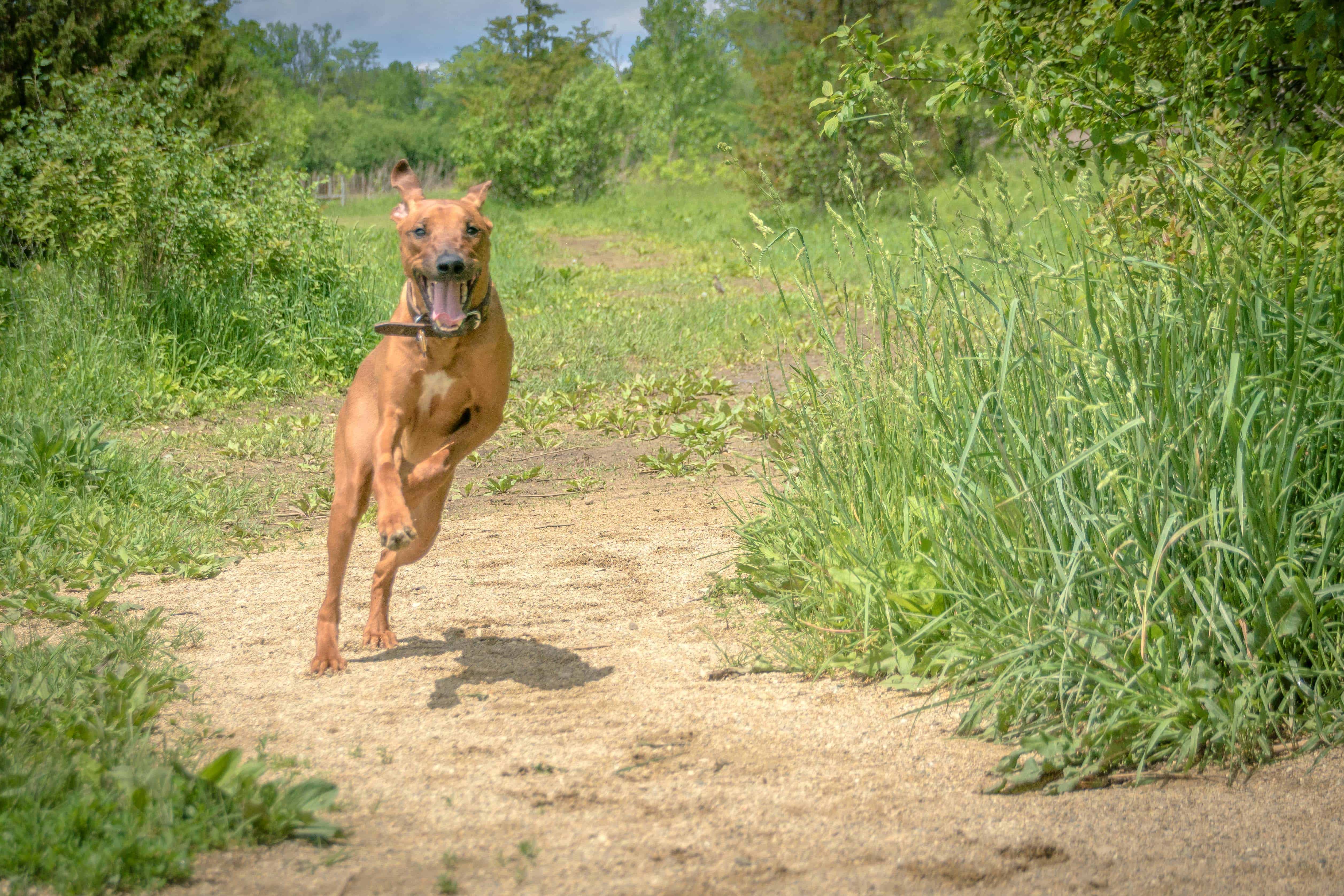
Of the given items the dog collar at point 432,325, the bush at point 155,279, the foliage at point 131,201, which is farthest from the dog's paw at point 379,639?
the foliage at point 131,201

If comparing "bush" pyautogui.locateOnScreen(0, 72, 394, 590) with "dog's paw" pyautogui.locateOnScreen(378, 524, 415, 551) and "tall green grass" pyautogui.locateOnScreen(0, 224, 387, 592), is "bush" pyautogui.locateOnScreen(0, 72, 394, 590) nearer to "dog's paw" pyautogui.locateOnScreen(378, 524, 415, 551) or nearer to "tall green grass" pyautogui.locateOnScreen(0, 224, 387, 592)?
"tall green grass" pyautogui.locateOnScreen(0, 224, 387, 592)

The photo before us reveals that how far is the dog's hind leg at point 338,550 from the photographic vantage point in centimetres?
379

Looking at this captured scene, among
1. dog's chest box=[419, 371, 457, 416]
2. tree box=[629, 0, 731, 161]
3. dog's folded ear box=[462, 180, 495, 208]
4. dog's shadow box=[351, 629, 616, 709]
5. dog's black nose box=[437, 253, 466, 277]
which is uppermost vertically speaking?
tree box=[629, 0, 731, 161]

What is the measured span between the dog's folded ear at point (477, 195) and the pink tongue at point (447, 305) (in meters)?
0.32

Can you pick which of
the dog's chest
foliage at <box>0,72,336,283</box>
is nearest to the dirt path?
the dog's chest

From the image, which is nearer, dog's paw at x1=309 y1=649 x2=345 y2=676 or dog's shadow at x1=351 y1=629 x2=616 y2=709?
dog's shadow at x1=351 y1=629 x2=616 y2=709

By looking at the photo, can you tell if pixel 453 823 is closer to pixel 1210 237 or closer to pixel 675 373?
pixel 1210 237

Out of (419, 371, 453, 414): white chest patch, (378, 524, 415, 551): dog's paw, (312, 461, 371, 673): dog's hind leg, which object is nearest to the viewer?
(378, 524, 415, 551): dog's paw

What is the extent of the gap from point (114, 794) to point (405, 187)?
2.14 metres

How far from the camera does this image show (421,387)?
142 inches

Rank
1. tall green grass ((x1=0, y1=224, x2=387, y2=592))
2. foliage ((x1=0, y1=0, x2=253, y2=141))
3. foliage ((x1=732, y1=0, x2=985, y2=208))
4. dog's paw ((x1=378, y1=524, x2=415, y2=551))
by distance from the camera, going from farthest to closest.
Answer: foliage ((x1=732, y1=0, x2=985, y2=208)), foliage ((x1=0, y1=0, x2=253, y2=141)), tall green grass ((x1=0, y1=224, x2=387, y2=592)), dog's paw ((x1=378, y1=524, x2=415, y2=551))

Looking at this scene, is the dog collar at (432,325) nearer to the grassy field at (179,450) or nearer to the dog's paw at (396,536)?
the dog's paw at (396,536)

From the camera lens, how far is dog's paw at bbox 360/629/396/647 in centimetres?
411

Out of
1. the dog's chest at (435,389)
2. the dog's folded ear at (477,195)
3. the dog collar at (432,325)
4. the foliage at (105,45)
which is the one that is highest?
the foliage at (105,45)
